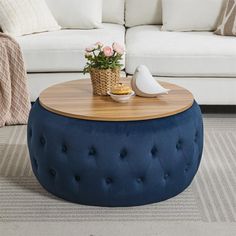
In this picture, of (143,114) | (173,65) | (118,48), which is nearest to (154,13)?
(173,65)

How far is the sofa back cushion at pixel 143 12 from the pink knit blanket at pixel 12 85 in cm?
109

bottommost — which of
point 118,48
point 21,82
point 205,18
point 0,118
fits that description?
point 0,118

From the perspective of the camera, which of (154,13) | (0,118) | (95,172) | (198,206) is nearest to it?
(95,172)

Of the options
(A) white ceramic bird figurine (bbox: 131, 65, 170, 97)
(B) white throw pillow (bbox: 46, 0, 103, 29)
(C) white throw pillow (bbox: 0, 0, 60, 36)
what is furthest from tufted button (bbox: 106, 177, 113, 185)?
(B) white throw pillow (bbox: 46, 0, 103, 29)

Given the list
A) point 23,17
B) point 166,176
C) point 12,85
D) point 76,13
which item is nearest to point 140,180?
point 166,176

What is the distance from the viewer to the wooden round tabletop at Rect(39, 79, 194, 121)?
2.05 m

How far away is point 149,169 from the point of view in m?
2.05

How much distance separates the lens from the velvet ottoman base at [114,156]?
2.01m

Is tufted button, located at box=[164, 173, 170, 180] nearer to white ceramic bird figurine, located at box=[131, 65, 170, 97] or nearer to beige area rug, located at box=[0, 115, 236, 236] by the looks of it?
beige area rug, located at box=[0, 115, 236, 236]

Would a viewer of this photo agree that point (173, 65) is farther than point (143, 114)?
Yes

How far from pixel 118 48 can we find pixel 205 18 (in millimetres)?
1488

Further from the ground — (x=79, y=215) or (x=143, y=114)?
(x=143, y=114)

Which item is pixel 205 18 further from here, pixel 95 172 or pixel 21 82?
pixel 95 172

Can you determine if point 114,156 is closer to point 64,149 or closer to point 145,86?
point 64,149
